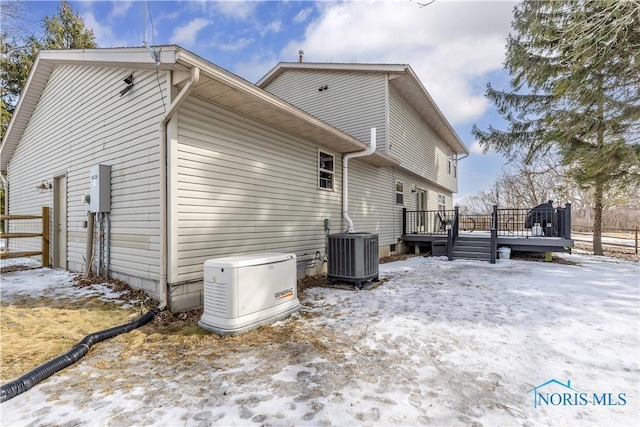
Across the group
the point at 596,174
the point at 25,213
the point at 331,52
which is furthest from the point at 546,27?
the point at 25,213

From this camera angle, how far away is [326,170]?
7254mm

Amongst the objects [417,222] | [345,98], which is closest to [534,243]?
[417,222]

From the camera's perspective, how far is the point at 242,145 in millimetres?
5035

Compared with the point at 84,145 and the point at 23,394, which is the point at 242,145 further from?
the point at 23,394

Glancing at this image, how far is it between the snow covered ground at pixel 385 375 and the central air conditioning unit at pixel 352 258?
114 centimetres

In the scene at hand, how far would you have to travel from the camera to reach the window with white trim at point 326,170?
23.4ft

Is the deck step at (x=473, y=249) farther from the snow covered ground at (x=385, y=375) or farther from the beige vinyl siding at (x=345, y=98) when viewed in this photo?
Result: the snow covered ground at (x=385, y=375)

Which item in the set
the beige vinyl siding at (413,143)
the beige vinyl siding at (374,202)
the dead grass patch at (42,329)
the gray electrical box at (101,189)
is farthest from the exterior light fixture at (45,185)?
the beige vinyl siding at (413,143)

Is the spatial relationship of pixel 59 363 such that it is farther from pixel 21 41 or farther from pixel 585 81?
pixel 21 41

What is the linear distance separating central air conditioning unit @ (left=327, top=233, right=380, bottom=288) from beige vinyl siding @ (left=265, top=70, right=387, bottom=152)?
4445 mm

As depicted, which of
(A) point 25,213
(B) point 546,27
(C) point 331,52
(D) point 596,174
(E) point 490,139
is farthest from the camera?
(C) point 331,52

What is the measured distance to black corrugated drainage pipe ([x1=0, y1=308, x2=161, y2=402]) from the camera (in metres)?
2.17

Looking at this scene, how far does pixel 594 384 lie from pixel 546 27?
7.37m

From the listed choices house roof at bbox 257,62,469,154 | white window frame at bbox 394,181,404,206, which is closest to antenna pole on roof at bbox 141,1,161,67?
house roof at bbox 257,62,469,154
